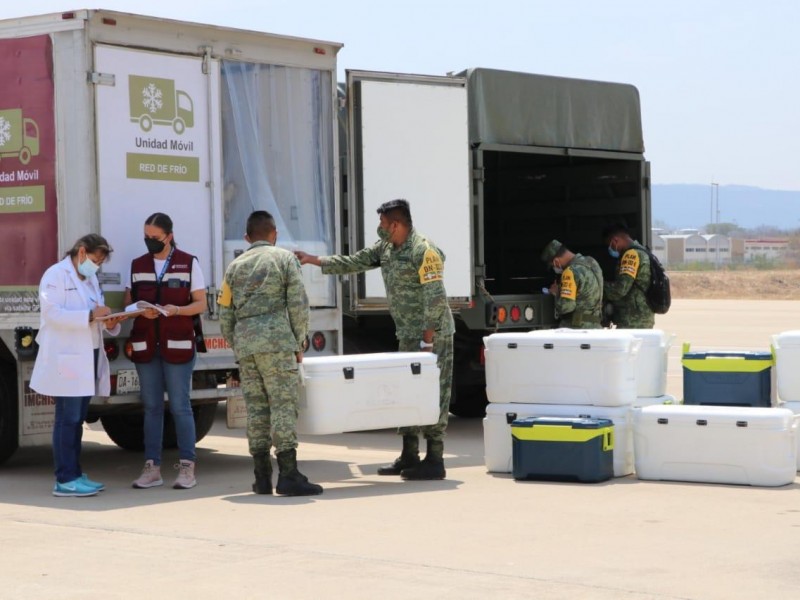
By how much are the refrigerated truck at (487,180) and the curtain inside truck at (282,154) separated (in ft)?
2.43

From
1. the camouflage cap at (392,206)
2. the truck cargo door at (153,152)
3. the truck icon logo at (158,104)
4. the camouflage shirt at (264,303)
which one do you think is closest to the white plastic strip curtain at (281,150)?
the truck cargo door at (153,152)

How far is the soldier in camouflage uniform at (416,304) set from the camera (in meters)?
8.87

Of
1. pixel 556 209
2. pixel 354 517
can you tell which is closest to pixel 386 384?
pixel 354 517

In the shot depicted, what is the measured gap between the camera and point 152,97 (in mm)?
8945

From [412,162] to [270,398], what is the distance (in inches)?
128

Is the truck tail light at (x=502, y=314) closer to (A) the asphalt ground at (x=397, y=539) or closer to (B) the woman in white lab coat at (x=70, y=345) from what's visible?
(A) the asphalt ground at (x=397, y=539)

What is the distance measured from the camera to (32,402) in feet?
29.9

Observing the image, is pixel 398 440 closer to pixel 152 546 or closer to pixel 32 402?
pixel 32 402

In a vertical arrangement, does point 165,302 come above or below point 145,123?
below

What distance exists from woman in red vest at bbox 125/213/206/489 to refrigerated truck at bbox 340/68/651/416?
2265 millimetres

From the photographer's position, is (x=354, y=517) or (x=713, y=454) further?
(x=713, y=454)

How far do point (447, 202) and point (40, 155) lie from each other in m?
3.51

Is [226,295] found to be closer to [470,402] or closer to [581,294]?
[581,294]

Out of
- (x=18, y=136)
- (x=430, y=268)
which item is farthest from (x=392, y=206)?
(x=18, y=136)
